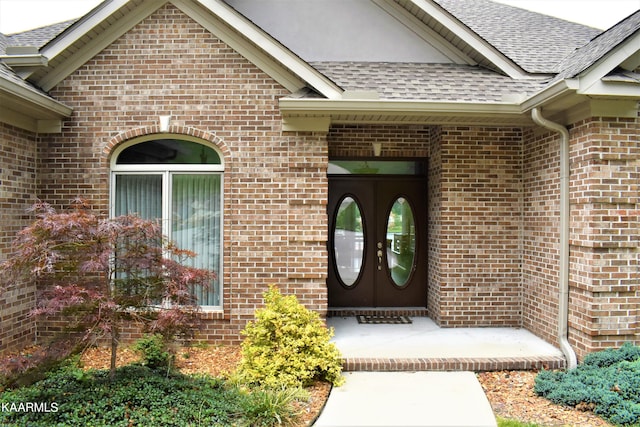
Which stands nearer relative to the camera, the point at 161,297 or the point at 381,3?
the point at 161,297

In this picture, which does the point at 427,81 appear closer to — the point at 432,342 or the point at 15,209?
the point at 432,342

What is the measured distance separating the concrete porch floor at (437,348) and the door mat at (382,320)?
157 mm

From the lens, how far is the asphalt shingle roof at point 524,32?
725cm

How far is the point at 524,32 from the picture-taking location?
8602 mm

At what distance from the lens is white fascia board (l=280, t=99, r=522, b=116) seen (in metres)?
5.75

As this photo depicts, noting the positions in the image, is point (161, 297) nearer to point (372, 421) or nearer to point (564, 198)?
point (372, 421)

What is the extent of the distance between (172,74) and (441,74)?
391cm

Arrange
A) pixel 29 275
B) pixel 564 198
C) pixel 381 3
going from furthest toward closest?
pixel 381 3 → pixel 564 198 → pixel 29 275

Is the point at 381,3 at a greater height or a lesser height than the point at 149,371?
greater

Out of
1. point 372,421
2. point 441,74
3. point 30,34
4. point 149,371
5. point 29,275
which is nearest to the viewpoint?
point 372,421

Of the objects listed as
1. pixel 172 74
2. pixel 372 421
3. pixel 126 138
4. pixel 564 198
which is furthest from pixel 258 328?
pixel 564 198

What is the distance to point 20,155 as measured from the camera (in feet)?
19.4

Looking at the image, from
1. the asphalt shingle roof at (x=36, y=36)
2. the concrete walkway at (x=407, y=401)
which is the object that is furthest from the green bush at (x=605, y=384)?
the asphalt shingle roof at (x=36, y=36)

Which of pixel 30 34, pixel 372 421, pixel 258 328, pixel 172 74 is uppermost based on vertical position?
pixel 30 34
